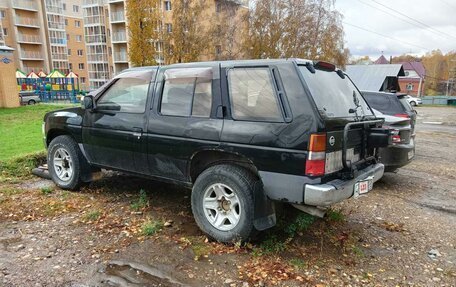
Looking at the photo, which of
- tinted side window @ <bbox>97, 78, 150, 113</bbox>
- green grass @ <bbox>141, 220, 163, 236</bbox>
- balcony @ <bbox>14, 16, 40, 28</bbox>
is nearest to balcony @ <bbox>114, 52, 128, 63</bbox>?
balcony @ <bbox>14, 16, 40, 28</bbox>

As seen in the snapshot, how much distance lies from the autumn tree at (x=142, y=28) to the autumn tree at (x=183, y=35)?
130cm

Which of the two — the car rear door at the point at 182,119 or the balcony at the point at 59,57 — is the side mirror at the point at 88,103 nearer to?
the car rear door at the point at 182,119

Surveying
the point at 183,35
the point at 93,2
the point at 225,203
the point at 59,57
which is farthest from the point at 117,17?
the point at 225,203

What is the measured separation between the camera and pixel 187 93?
13.5 ft

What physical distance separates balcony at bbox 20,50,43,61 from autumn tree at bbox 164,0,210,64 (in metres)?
44.5

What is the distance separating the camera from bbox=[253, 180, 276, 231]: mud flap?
3504 mm

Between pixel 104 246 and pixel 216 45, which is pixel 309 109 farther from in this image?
pixel 216 45

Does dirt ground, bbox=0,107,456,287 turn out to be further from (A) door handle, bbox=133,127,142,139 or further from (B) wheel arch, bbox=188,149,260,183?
(A) door handle, bbox=133,127,142,139

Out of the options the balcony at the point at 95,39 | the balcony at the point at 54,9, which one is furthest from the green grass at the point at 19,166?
the balcony at the point at 54,9

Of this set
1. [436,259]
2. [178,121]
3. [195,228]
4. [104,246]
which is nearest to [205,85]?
[178,121]

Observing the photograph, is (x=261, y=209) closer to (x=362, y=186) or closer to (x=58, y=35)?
(x=362, y=186)

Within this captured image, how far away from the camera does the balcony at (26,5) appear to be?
5438 centimetres

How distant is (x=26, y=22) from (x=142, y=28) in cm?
4648

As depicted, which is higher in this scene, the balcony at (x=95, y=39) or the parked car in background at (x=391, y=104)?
the balcony at (x=95, y=39)
